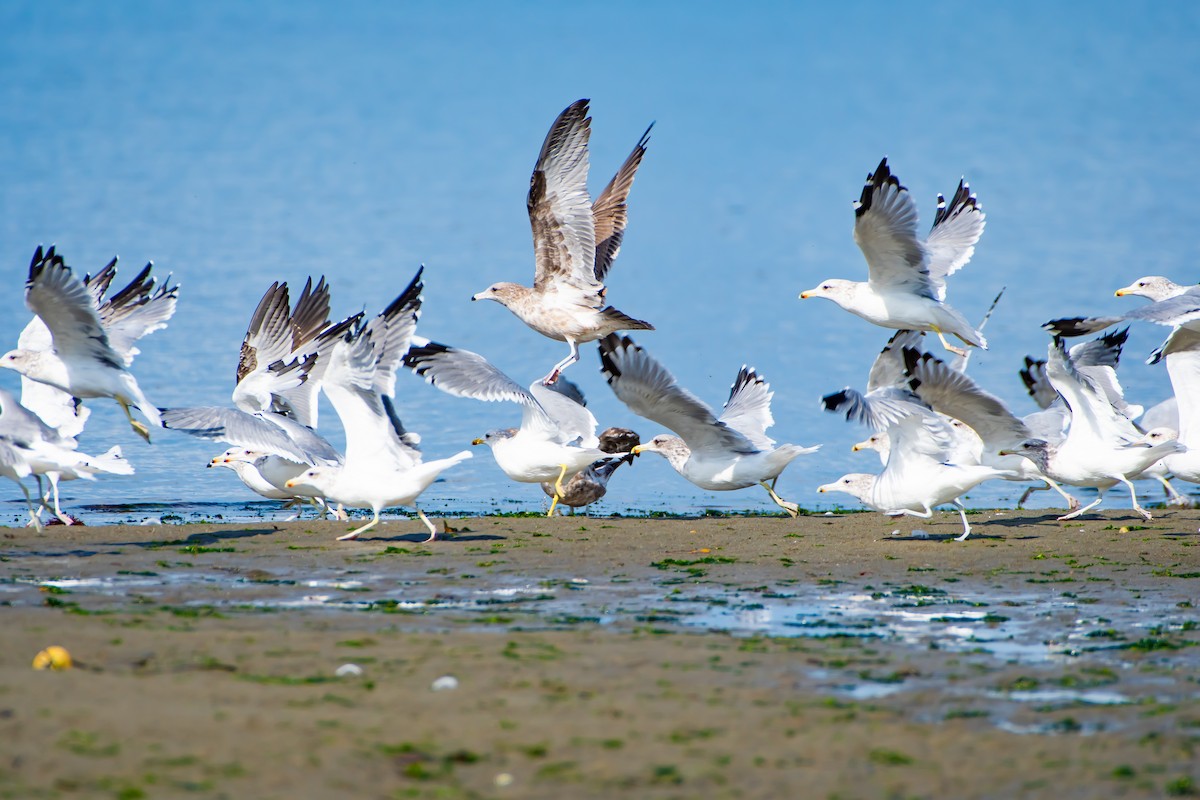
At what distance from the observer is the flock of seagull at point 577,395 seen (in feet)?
31.1

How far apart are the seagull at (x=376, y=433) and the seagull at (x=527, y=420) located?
1558 mm

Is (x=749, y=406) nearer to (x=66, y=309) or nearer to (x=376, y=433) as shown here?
(x=376, y=433)

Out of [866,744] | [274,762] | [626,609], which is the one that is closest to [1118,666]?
[866,744]

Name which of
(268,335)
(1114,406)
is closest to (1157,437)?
(1114,406)

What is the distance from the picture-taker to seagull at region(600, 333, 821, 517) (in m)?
10.6

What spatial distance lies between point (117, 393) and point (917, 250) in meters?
6.16

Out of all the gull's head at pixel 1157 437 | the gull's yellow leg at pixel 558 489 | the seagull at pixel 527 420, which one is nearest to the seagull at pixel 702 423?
the seagull at pixel 527 420

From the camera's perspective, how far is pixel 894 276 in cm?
1155

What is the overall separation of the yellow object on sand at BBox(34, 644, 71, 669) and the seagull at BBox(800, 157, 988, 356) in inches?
275

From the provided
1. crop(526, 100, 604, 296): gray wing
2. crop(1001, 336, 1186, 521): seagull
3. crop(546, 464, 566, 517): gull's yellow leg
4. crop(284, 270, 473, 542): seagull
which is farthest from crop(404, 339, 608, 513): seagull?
crop(1001, 336, 1186, 521): seagull

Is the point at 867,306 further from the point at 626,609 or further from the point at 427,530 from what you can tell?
the point at 626,609

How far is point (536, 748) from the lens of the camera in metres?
4.40

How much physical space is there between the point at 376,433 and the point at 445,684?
4.54 metres

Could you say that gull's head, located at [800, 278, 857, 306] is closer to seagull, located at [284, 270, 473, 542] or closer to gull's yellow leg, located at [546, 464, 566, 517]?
gull's yellow leg, located at [546, 464, 566, 517]
